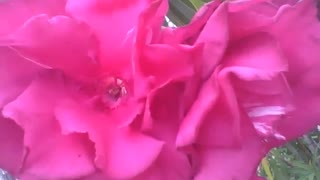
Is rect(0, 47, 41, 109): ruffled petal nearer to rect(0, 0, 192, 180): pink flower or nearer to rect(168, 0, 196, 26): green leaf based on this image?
rect(0, 0, 192, 180): pink flower

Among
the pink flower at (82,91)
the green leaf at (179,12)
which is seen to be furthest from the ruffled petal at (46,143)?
the green leaf at (179,12)

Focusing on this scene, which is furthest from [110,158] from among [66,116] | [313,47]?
[313,47]

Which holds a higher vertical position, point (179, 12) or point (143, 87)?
point (143, 87)

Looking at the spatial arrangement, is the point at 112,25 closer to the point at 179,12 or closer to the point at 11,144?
the point at 11,144

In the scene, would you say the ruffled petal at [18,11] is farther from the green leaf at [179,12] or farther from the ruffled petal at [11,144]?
the green leaf at [179,12]

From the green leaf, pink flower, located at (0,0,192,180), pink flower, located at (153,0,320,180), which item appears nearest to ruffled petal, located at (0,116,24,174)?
pink flower, located at (0,0,192,180)

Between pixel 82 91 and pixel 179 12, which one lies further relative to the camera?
pixel 179 12

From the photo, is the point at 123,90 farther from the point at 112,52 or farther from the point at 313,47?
the point at 313,47

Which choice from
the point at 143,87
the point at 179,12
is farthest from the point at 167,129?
the point at 179,12
